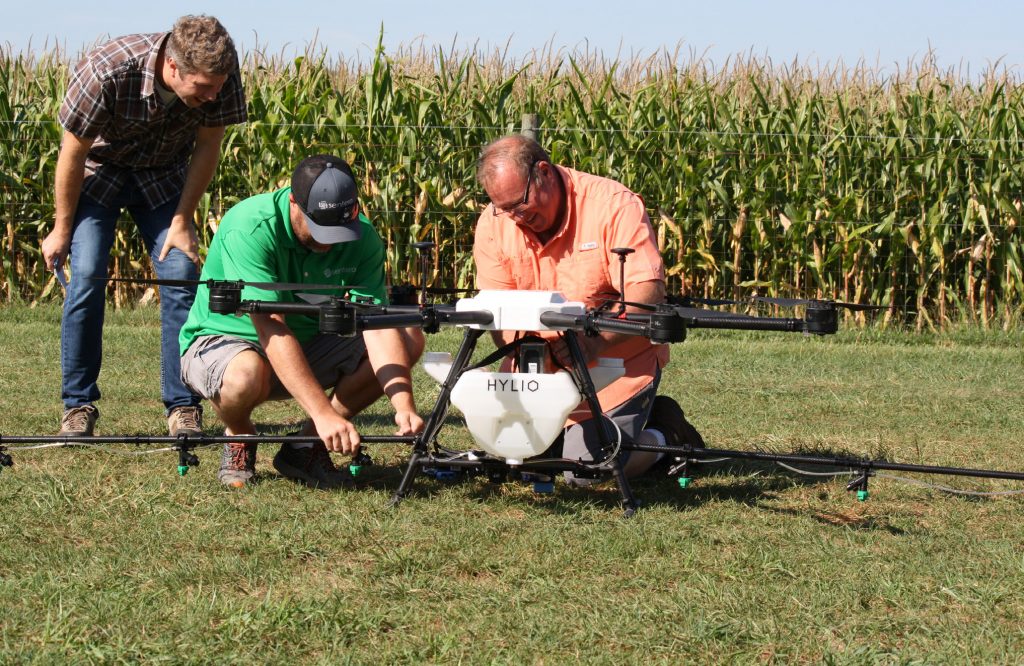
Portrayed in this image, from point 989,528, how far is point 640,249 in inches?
67.5

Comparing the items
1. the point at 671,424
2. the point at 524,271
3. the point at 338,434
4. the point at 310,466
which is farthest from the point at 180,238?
the point at 671,424

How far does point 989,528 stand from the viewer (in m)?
4.71

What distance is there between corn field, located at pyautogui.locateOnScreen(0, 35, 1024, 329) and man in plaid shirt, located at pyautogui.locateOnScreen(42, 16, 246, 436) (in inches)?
Answer: 209

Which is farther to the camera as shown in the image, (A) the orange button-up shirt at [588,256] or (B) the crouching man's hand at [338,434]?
(A) the orange button-up shirt at [588,256]

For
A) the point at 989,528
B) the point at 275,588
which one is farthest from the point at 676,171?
the point at 275,588

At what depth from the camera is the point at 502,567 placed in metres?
4.12

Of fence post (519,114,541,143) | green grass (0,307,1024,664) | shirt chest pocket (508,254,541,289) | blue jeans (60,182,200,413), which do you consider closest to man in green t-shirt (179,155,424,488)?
green grass (0,307,1024,664)

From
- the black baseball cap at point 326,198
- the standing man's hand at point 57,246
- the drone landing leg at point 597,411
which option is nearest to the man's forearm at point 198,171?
the standing man's hand at point 57,246

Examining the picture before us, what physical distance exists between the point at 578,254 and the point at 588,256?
0.05 m

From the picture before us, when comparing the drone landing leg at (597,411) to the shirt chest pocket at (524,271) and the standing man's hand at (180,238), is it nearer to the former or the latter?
the shirt chest pocket at (524,271)

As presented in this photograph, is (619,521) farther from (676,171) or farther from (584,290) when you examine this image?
(676,171)

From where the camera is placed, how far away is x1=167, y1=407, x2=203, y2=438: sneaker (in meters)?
6.07

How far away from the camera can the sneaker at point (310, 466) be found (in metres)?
5.25

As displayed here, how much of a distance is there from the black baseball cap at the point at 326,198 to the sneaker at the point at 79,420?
1.94m
